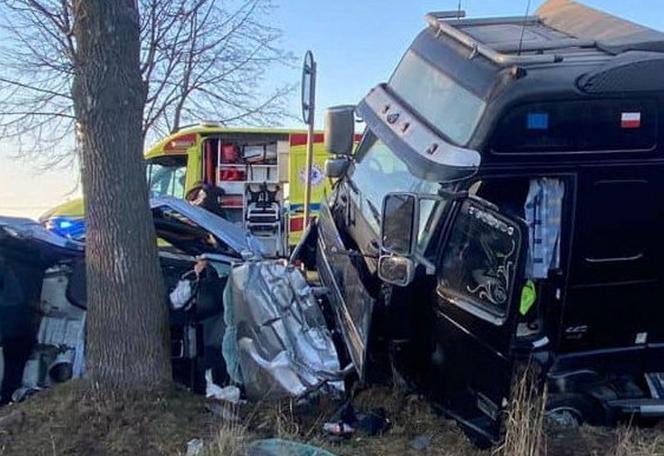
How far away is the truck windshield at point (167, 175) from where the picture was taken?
1478cm

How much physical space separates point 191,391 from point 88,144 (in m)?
1.80

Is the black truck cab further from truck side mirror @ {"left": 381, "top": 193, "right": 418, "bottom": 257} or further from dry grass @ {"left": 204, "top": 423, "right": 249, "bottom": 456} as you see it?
dry grass @ {"left": 204, "top": 423, "right": 249, "bottom": 456}

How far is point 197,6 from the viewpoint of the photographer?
22.3ft

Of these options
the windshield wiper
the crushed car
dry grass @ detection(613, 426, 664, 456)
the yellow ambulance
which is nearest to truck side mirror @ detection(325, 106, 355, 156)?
the windshield wiper

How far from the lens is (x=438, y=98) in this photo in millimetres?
5289

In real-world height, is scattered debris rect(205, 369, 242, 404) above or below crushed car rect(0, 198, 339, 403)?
below

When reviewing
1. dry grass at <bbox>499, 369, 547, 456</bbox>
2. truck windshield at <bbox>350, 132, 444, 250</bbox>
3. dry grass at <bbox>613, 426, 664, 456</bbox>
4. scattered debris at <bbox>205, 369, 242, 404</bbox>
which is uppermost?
truck windshield at <bbox>350, 132, 444, 250</bbox>

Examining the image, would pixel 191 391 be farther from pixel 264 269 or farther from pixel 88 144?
pixel 88 144

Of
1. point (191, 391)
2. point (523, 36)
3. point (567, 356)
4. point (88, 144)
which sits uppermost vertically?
point (523, 36)

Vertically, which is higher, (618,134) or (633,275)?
(618,134)

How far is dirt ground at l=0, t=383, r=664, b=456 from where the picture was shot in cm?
441

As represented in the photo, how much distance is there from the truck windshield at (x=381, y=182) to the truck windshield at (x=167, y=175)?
8941 millimetres

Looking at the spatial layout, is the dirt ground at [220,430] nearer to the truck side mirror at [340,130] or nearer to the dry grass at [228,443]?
the dry grass at [228,443]

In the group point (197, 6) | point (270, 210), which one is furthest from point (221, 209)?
point (197, 6)
